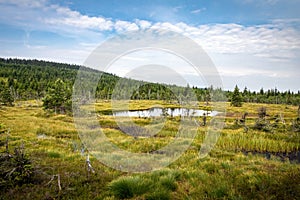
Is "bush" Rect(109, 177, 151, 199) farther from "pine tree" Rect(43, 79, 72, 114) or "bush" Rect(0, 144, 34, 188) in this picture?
"pine tree" Rect(43, 79, 72, 114)

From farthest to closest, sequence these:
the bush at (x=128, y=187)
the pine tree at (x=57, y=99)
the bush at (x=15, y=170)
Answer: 1. the pine tree at (x=57, y=99)
2. the bush at (x=15, y=170)
3. the bush at (x=128, y=187)

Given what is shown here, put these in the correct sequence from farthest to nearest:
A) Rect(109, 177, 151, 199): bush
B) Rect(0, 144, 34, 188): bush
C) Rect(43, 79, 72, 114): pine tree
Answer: Rect(43, 79, 72, 114): pine tree, Rect(0, 144, 34, 188): bush, Rect(109, 177, 151, 199): bush

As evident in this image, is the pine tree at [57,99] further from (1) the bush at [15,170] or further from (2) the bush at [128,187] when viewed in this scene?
(2) the bush at [128,187]

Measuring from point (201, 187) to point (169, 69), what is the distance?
14.7 feet

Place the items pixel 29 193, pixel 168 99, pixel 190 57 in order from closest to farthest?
pixel 29 193 < pixel 190 57 < pixel 168 99

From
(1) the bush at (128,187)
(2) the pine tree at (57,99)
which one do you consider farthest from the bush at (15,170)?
(2) the pine tree at (57,99)

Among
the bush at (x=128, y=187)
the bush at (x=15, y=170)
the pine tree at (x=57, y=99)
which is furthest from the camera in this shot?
the pine tree at (x=57, y=99)

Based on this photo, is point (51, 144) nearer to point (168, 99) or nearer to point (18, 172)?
point (18, 172)

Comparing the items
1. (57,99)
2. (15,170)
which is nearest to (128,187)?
(15,170)

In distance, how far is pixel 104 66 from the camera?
890 cm

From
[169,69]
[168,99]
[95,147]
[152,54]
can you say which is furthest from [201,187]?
[168,99]

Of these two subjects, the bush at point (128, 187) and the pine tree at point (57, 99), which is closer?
the bush at point (128, 187)

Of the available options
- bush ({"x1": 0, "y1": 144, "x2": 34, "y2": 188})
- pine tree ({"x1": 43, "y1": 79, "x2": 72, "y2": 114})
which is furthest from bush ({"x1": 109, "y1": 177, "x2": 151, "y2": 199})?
pine tree ({"x1": 43, "y1": 79, "x2": 72, "y2": 114})

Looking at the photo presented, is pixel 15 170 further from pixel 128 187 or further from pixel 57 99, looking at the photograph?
pixel 57 99
